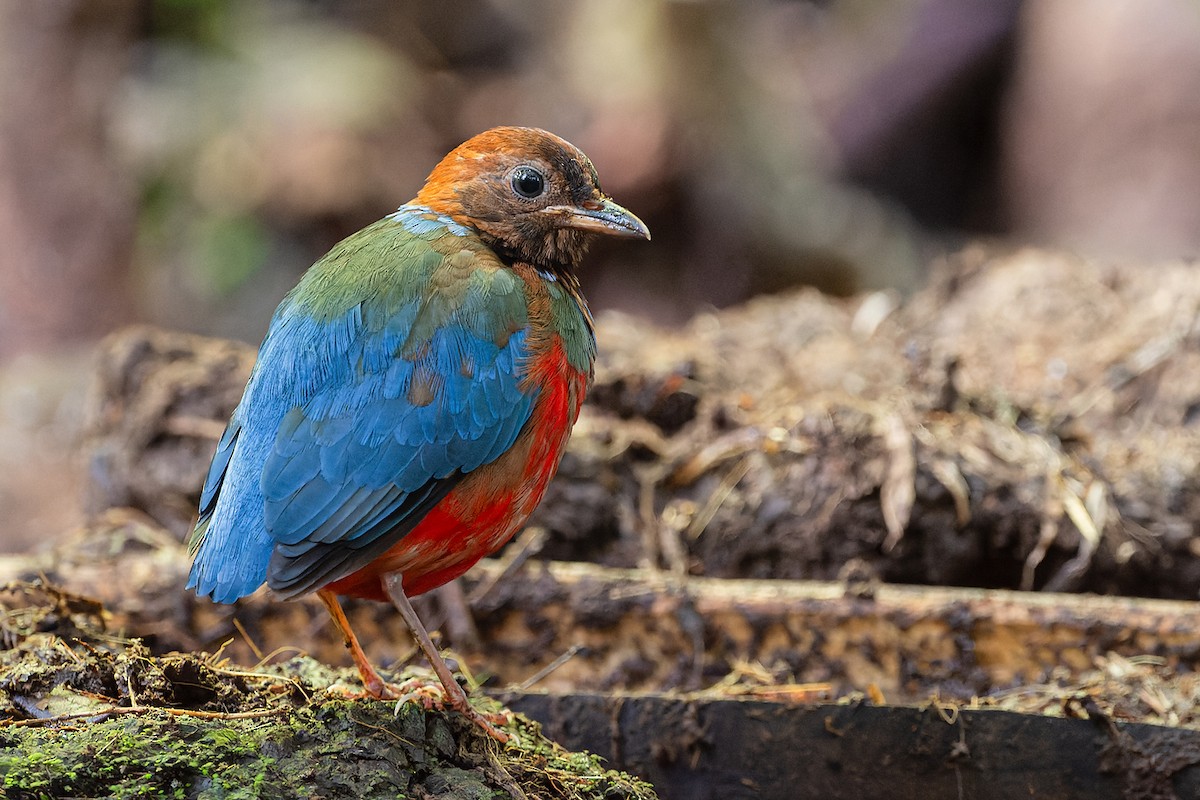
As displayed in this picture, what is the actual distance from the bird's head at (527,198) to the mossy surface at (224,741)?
1309 millimetres

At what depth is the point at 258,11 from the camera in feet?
43.2

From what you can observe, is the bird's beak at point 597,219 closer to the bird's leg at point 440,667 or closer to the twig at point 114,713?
the bird's leg at point 440,667

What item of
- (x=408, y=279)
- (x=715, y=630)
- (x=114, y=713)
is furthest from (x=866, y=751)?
(x=114, y=713)

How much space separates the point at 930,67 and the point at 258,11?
730 cm

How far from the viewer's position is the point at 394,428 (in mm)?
2914

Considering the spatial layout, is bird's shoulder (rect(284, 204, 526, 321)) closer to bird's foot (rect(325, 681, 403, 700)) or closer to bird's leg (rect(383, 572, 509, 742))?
bird's leg (rect(383, 572, 509, 742))

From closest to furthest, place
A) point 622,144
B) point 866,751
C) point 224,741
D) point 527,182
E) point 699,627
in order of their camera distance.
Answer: point 224,741, point 866,751, point 527,182, point 699,627, point 622,144

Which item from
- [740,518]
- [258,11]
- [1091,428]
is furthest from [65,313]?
[1091,428]

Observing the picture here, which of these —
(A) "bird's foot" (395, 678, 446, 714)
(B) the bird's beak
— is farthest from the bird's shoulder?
(A) "bird's foot" (395, 678, 446, 714)

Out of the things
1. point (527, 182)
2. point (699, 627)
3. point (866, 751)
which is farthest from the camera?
point (699, 627)

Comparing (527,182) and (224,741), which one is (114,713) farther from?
(527,182)

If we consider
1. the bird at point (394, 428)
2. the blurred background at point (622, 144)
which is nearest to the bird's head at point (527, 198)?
the bird at point (394, 428)

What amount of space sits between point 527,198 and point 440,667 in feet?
4.27

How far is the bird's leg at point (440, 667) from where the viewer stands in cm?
292
